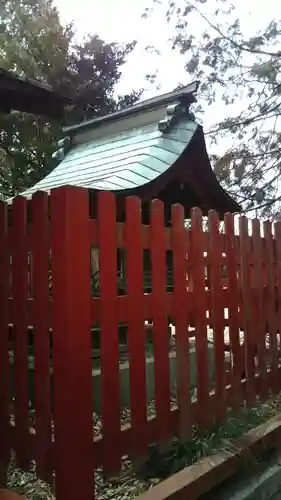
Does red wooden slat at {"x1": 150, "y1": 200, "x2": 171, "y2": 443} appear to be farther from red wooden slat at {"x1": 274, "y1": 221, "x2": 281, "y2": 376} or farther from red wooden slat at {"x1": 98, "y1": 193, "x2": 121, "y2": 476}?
red wooden slat at {"x1": 274, "y1": 221, "x2": 281, "y2": 376}

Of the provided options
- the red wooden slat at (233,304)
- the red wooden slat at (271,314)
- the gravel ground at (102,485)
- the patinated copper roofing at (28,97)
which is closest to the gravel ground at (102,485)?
the gravel ground at (102,485)

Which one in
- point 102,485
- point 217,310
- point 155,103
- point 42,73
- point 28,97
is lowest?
point 102,485

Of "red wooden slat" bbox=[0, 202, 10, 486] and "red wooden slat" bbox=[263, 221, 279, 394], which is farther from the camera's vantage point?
"red wooden slat" bbox=[263, 221, 279, 394]

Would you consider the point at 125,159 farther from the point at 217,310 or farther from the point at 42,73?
the point at 42,73

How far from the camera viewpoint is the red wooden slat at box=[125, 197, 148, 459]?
2268mm

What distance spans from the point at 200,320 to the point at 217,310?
0.76 feet

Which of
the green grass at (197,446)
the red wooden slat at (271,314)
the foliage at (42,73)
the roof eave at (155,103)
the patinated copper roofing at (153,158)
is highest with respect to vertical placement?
the foliage at (42,73)

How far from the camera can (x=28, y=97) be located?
9.71ft

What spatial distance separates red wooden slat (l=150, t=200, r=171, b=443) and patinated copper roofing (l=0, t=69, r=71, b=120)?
1.17 m

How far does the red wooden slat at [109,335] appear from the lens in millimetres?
2104

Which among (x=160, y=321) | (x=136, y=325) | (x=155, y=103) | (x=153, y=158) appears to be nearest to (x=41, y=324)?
(x=136, y=325)

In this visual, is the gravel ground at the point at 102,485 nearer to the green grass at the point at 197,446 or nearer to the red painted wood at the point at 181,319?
the green grass at the point at 197,446

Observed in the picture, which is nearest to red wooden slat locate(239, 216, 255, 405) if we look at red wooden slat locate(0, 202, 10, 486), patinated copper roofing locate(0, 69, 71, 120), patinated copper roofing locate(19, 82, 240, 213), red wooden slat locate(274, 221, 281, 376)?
red wooden slat locate(274, 221, 281, 376)

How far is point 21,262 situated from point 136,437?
1124 millimetres
